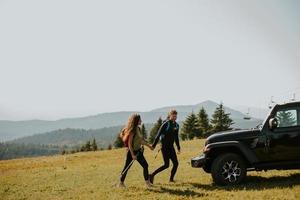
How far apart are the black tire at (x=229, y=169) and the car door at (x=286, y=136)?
1.06m

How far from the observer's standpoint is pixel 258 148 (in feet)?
41.5

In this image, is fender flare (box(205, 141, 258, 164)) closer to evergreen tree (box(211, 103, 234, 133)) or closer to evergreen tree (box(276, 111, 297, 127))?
evergreen tree (box(276, 111, 297, 127))

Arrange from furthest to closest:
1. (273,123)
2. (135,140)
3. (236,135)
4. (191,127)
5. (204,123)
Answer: (191,127) < (204,123) < (135,140) < (236,135) < (273,123)

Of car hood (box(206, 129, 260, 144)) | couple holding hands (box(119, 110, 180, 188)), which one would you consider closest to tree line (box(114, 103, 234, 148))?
couple holding hands (box(119, 110, 180, 188))

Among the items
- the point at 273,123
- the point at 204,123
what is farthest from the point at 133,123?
the point at 204,123

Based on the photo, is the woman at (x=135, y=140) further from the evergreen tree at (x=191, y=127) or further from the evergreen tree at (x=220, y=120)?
the evergreen tree at (x=191, y=127)

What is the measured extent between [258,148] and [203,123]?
6226 centimetres

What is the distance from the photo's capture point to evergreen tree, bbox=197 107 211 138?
7362cm

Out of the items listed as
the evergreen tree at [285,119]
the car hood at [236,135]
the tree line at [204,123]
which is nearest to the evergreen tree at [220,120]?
the tree line at [204,123]

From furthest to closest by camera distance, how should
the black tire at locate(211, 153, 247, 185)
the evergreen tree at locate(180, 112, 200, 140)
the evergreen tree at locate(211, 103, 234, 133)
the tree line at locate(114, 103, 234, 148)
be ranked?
the evergreen tree at locate(180, 112, 200, 140) → the tree line at locate(114, 103, 234, 148) → the evergreen tree at locate(211, 103, 234, 133) → the black tire at locate(211, 153, 247, 185)

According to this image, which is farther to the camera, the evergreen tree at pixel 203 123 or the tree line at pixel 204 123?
the evergreen tree at pixel 203 123

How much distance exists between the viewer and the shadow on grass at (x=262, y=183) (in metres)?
12.5

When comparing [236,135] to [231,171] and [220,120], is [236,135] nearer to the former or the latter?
[231,171]

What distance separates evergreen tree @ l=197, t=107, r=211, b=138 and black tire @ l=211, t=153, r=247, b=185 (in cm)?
6057
